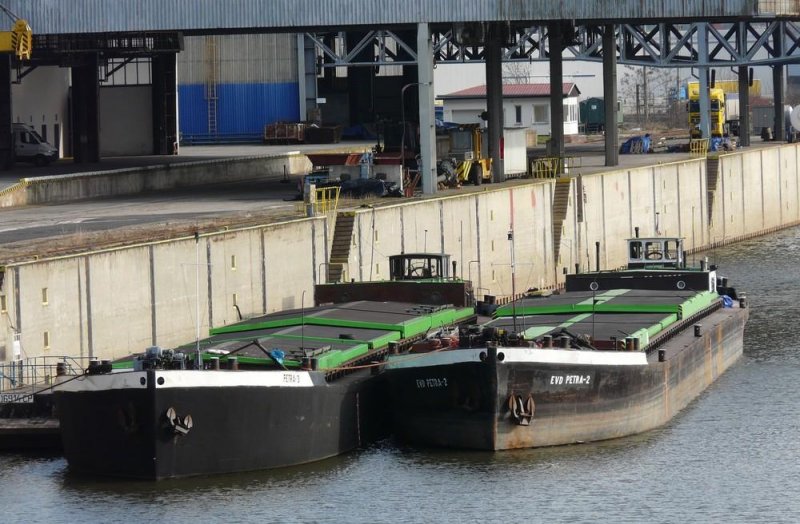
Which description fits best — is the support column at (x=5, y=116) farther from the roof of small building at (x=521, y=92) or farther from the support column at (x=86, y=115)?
the roof of small building at (x=521, y=92)

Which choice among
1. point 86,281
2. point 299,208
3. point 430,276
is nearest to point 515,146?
point 299,208

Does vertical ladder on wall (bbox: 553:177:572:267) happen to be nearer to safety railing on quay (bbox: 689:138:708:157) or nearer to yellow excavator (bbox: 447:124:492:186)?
yellow excavator (bbox: 447:124:492:186)

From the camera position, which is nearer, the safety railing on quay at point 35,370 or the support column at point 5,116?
the safety railing on quay at point 35,370

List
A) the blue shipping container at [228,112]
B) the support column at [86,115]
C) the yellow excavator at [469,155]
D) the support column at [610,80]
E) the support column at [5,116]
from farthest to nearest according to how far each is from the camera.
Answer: the blue shipping container at [228,112]
the support column at [86,115]
the support column at [610,80]
the support column at [5,116]
the yellow excavator at [469,155]

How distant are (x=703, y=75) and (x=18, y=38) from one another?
56323 mm

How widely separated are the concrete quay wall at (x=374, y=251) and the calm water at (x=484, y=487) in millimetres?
4964

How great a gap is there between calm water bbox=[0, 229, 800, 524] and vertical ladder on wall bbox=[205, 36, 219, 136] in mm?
77521

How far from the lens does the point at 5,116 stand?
255 feet

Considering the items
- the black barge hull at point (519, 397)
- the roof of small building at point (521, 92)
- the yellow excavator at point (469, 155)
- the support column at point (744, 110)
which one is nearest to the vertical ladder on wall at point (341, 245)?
the black barge hull at point (519, 397)

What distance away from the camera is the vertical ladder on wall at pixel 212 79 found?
4488 inches

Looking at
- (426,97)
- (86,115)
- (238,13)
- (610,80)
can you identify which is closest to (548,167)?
(610,80)

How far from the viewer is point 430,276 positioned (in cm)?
4872

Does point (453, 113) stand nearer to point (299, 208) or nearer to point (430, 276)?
point (299, 208)

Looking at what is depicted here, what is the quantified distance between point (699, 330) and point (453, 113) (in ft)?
288
